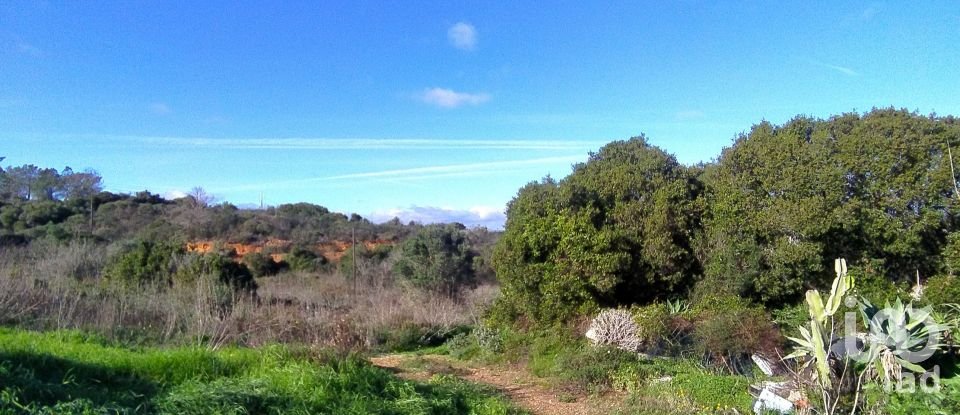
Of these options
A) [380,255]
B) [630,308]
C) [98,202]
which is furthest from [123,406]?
[98,202]

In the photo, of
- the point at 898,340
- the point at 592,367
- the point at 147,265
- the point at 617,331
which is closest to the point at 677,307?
the point at 617,331

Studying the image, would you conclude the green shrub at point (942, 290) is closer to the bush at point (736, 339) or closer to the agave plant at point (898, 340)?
the bush at point (736, 339)

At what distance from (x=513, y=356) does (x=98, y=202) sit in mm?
32473

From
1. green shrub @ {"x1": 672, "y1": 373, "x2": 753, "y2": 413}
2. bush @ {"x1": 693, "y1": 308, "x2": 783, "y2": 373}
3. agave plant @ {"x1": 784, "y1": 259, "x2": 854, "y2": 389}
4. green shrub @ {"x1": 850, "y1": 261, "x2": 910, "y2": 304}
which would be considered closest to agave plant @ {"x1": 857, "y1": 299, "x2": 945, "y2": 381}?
agave plant @ {"x1": 784, "y1": 259, "x2": 854, "y2": 389}

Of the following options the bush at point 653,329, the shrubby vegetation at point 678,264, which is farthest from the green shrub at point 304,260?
the bush at point 653,329

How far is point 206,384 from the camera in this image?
20.3 feet

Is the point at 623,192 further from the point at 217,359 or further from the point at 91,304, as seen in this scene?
the point at 91,304

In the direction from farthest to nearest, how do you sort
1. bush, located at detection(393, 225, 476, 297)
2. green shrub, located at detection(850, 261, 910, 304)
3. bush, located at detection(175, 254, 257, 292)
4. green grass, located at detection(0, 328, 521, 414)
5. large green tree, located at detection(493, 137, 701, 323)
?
bush, located at detection(393, 225, 476, 297)
bush, located at detection(175, 254, 257, 292)
large green tree, located at detection(493, 137, 701, 323)
green shrub, located at detection(850, 261, 910, 304)
green grass, located at detection(0, 328, 521, 414)

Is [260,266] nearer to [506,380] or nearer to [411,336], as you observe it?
[411,336]

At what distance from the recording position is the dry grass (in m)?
9.73

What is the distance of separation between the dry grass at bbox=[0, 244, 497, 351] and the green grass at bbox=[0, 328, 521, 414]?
1.28 m

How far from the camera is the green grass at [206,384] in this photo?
520 cm

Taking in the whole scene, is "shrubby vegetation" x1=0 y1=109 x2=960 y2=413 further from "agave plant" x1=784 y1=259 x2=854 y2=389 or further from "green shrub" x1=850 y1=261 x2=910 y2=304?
"agave plant" x1=784 y1=259 x2=854 y2=389

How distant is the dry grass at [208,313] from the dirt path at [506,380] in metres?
0.79
